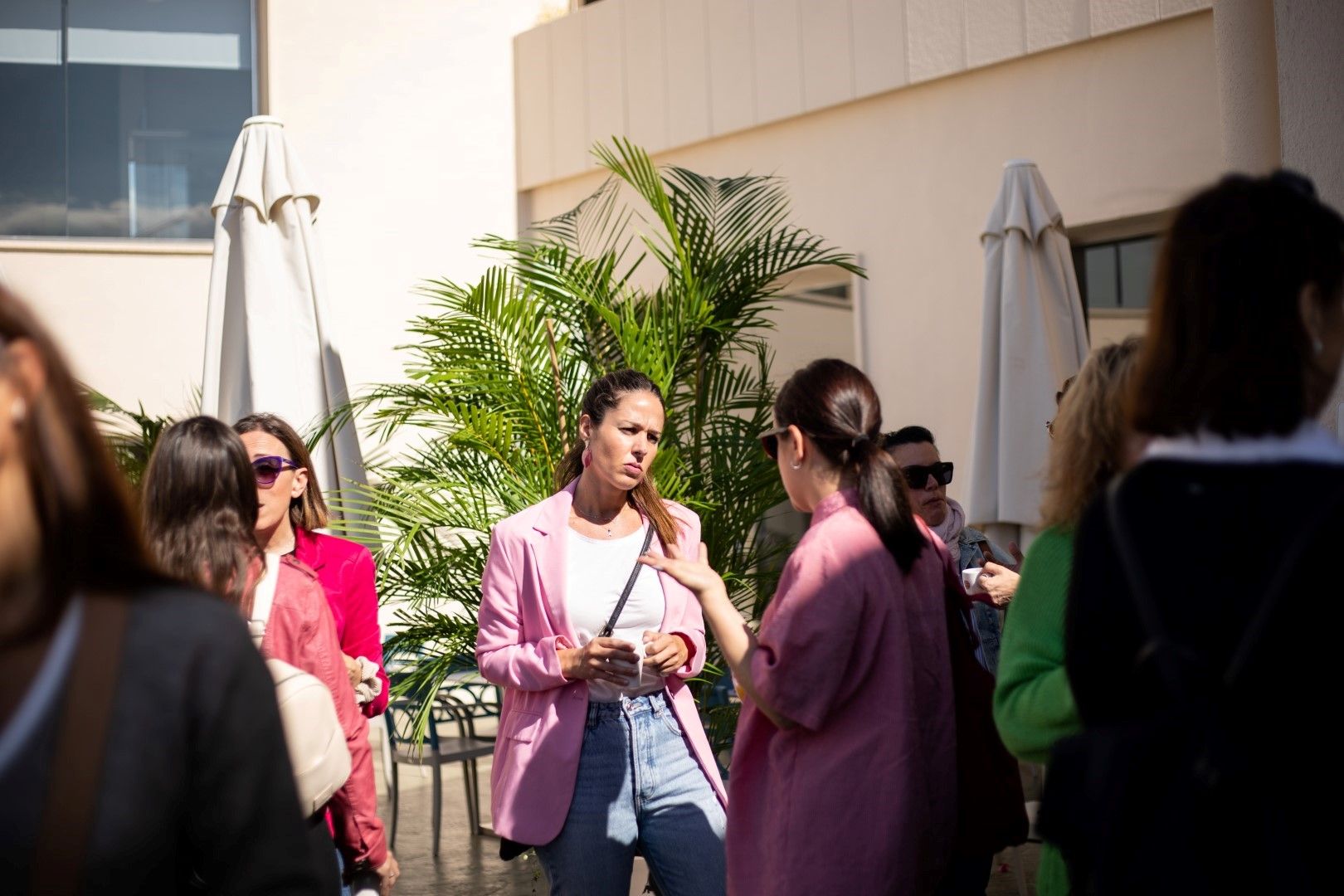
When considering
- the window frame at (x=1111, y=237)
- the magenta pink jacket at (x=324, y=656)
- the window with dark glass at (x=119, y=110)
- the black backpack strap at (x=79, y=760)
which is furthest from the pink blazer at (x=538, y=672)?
the window with dark glass at (x=119, y=110)

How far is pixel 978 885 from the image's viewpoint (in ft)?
9.10

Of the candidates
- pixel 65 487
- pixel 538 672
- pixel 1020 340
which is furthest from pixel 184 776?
pixel 1020 340

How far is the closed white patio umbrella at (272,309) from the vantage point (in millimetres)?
6422

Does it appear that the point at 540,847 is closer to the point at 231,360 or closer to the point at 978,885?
the point at 978,885

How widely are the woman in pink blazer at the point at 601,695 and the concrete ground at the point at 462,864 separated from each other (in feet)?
4.36

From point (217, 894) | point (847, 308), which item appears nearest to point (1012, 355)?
point (847, 308)

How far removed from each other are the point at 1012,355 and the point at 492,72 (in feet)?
20.4

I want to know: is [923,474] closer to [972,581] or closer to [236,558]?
[972,581]

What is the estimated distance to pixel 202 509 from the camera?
2.69 m

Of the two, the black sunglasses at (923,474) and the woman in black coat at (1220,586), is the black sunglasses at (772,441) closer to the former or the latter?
the woman in black coat at (1220,586)

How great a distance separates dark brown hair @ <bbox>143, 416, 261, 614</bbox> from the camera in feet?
8.70

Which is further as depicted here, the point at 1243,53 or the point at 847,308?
the point at 847,308

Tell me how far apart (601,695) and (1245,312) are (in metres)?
2.33

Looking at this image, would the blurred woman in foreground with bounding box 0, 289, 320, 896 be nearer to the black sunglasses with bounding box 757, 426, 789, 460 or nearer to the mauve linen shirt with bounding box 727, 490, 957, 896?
the mauve linen shirt with bounding box 727, 490, 957, 896
